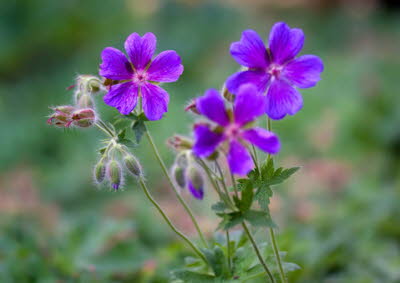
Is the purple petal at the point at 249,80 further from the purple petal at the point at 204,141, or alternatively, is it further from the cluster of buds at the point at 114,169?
the cluster of buds at the point at 114,169

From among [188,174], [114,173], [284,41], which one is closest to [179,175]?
[188,174]

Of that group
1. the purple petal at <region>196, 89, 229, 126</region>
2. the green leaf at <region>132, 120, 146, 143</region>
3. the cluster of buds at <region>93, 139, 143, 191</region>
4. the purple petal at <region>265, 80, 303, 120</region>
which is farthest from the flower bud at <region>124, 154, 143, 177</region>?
the purple petal at <region>265, 80, 303, 120</region>

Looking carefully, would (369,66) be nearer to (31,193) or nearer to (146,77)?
(31,193)

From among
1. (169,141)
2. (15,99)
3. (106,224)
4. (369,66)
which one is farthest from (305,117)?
(15,99)

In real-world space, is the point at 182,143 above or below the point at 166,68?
below

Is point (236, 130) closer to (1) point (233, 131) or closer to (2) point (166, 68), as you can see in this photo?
(1) point (233, 131)

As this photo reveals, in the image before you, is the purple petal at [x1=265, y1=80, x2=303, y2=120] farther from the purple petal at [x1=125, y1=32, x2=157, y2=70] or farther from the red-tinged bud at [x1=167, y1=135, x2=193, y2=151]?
the purple petal at [x1=125, y1=32, x2=157, y2=70]

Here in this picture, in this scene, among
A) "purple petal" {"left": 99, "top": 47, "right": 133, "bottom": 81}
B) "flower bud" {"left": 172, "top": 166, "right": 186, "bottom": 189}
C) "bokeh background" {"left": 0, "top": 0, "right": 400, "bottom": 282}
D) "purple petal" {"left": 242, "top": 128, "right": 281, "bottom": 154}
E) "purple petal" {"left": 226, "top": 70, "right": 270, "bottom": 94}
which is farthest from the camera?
"bokeh background" {"left": 0, "top": 0, "right": 400, "bottom": 282}
